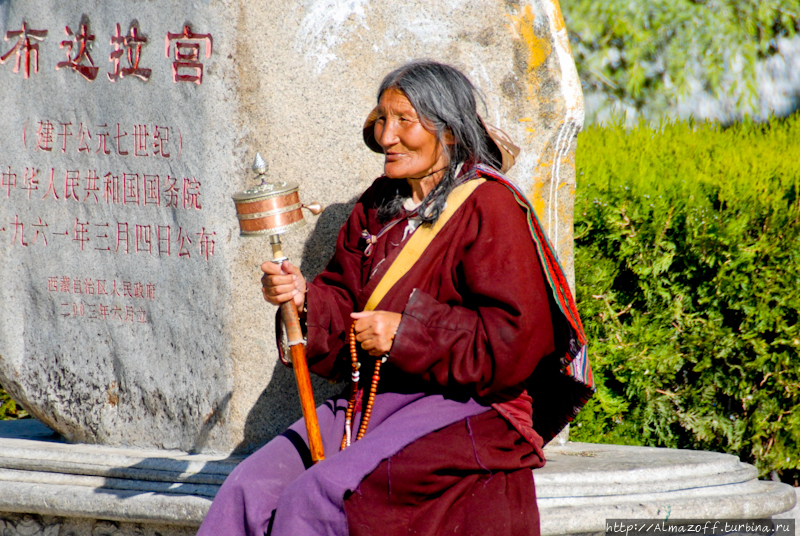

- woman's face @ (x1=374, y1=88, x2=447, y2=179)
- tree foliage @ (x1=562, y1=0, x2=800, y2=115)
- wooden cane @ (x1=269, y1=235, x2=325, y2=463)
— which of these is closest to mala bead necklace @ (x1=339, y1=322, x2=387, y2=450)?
wooden cane @ (x1=269, y1=235, x2=325, y2=463)

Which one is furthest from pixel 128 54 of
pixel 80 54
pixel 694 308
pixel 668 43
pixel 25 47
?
pixel 668 43

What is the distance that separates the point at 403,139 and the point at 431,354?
64 centimetres

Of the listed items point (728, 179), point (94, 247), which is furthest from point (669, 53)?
point (94, 247)

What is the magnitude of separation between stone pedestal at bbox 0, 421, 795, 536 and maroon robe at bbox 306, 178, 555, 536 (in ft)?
1.40

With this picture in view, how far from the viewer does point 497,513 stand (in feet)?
7.55

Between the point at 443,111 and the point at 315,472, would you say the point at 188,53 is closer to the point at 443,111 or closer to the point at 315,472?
the point at 443,111

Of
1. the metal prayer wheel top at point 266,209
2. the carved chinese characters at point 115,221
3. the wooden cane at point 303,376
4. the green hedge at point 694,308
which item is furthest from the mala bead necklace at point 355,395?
the green hedge at point 694,308

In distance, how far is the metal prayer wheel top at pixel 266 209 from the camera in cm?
226

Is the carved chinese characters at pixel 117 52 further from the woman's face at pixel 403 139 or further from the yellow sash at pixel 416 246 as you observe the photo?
the yellow sash at pixel 416 246

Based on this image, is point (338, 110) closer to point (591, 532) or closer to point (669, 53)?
point (591, 532)

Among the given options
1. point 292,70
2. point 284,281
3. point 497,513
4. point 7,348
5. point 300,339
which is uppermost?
point 292,70

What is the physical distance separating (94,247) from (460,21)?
5.50 ft

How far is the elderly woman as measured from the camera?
7.38 feet

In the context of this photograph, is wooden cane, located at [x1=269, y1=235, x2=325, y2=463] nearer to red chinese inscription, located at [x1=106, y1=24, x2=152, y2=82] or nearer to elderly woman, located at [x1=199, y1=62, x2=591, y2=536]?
elderly woman, located at [x1=199, y1=62, x2=591, y2=536]
